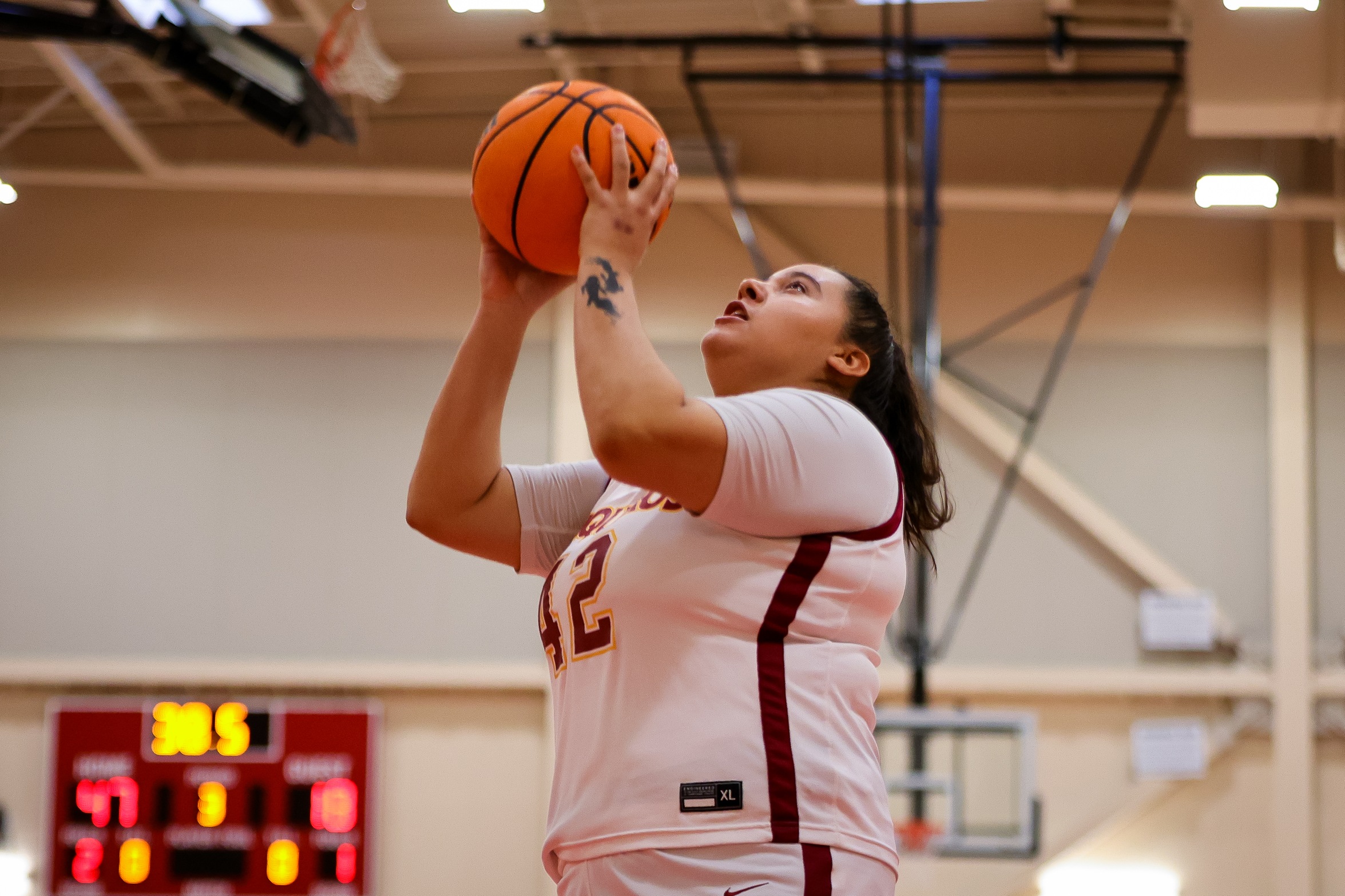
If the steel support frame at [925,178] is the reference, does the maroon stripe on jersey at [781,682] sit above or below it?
below

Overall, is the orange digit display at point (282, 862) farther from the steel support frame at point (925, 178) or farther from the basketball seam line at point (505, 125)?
the basketball seam line at point (505, 125)

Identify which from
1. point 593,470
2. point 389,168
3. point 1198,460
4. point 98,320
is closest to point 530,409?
point 389,168

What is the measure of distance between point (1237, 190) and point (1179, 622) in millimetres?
2426

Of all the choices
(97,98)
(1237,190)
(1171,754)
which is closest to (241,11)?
(97,98)

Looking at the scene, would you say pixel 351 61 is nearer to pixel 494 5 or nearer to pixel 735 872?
pixel 494 5

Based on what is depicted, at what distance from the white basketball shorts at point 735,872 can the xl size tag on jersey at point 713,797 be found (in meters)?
0.04

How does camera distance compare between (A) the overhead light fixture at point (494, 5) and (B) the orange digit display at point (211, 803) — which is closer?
(A) the overhead light fixture at point (494, 5)

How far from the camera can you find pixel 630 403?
60.2 inches

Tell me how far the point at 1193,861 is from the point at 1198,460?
7.18ft

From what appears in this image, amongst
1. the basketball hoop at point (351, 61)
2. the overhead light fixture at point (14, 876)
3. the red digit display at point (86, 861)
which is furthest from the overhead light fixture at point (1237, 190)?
the red digit display at point (86, 861)

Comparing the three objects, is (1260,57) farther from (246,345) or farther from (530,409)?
(246,345)

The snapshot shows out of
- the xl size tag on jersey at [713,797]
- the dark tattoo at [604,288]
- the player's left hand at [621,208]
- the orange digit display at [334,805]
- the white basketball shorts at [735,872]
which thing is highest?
the player's left hand at [621,208]

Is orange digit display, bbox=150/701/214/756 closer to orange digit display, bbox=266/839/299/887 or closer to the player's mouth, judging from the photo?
orange digit display, bbox=266/839/299/887

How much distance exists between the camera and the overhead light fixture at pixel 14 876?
24.7ft
